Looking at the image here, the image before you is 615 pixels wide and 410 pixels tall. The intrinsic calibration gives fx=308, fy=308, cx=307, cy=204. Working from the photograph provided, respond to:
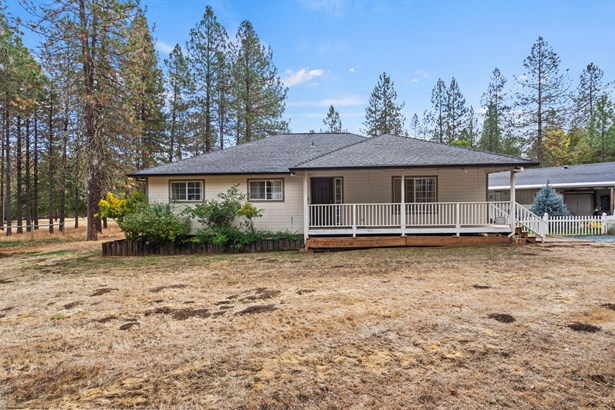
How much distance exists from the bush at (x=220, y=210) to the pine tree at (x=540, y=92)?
2690 centimetres

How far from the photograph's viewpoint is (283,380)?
9.02 ft

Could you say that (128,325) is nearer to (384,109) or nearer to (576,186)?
(576,186)

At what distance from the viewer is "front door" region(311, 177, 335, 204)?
1235 cm

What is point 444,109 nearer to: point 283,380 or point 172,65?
point 172,65

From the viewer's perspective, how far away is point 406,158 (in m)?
10.3

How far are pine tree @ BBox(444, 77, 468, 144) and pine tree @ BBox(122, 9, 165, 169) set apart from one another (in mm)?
28923

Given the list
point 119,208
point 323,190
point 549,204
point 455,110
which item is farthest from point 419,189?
point 455,110

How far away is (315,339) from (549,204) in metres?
17.8

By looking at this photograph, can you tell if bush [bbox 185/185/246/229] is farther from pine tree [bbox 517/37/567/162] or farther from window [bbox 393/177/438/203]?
pine tree [bbox 517/37/567/162]

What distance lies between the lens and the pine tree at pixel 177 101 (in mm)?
20984

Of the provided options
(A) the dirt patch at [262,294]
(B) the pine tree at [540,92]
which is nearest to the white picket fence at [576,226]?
(A) the dirt patch at [262,294]

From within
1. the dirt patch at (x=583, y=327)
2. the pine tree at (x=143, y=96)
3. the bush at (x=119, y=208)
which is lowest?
the dirt patch at (x=583, y=327)

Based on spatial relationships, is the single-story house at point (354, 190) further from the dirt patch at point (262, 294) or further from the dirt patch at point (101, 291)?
the dirt patch at point (101, 291)

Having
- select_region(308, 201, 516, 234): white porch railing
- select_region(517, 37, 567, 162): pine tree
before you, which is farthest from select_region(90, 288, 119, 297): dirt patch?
select_region(517, 37, 567, 162): pine tree
